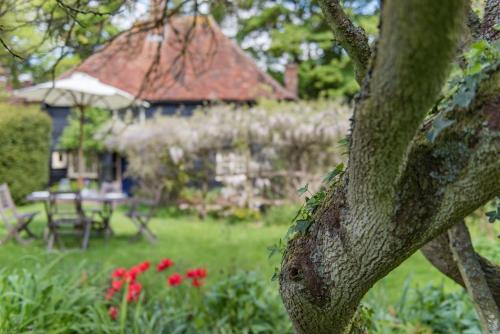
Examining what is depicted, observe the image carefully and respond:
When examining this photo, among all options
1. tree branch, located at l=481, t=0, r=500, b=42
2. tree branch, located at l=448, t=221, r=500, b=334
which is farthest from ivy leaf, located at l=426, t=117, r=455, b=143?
tree branch, located at l=448, t=221, r=500, b=334

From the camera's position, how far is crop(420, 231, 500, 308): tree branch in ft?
8.39

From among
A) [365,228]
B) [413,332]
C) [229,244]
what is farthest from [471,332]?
[229,244]

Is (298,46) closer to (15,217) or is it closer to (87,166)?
(87,166)

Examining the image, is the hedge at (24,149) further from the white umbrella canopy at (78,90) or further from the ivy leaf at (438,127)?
the ivy leaf at (438,127)

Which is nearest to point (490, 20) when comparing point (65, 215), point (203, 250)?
point (203, 250)

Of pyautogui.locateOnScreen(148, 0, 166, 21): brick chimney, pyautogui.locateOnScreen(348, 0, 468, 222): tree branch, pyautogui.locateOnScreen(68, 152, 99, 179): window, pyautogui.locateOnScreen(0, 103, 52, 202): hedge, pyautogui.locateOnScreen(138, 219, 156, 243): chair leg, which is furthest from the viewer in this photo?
pyautogui.locateOnScreen(68, 152, 99, 179): window

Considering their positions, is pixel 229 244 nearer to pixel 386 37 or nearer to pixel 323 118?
pixel 323 118

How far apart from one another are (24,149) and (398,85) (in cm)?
1677

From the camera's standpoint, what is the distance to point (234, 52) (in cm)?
2181

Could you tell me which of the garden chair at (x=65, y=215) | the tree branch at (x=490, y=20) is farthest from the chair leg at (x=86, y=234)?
the tree branch at (x=490, y=20)

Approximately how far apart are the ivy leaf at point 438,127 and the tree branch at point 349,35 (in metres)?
0.64

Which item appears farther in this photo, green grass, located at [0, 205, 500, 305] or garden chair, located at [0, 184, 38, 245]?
garden chair, located at [0, 184, 38, 245]

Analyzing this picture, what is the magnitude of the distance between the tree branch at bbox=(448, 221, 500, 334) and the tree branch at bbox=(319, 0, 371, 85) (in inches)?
38.9

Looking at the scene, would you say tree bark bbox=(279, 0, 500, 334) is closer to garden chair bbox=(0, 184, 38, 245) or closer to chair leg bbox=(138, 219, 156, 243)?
chair leg bbox=(138, 219, 156, 243)
